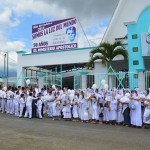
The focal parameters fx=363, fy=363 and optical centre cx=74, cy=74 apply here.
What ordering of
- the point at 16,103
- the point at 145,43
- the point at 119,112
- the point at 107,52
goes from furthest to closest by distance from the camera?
1. the point at 107,52
2. the point at 145,43
3. the point at 16,103
4. the point at 119,112

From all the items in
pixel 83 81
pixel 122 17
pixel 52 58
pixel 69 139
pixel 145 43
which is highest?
pixel 122 17

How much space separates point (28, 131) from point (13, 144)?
3.13 metres

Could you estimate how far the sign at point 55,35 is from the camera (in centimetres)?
3113

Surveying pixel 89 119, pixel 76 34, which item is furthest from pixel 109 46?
pixel 89 119

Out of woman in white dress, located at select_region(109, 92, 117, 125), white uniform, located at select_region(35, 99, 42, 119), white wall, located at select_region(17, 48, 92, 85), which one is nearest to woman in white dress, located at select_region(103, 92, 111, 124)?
woman in white dress, located at select_region(109, 92, 117, 125)

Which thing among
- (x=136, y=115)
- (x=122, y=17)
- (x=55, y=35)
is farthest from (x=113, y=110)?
(x=55, y=35)

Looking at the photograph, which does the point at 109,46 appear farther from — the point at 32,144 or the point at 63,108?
the point at 32,144

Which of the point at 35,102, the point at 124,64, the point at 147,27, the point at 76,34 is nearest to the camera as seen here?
the point at 35,102

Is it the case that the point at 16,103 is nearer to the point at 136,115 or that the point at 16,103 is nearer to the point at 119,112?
the point at 119,112

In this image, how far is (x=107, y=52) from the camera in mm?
26438

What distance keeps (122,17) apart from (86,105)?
46.7 feet

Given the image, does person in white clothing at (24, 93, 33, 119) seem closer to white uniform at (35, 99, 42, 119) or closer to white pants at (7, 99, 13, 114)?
white uniform at (35, 99, 42, 119)

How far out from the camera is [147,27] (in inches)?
1000

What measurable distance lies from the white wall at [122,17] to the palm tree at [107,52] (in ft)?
9.59
